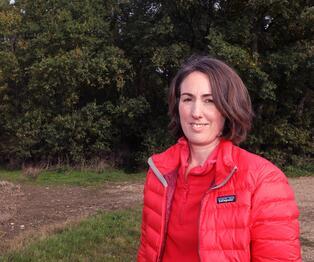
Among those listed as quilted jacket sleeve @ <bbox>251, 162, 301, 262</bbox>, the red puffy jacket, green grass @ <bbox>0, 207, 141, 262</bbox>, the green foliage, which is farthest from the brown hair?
the green foliage

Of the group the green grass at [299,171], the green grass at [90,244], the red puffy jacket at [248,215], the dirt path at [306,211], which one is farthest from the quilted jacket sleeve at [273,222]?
the green grass at [299,171]

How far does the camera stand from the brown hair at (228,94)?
181 cm

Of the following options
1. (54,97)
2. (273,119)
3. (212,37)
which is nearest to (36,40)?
(54,97)

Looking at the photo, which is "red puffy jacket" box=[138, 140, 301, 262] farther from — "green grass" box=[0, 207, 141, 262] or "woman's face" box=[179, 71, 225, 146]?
"green grass" box=[0, 207, 141, 262]

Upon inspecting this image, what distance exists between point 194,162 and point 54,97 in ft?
59.1

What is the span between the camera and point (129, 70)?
1903 cm

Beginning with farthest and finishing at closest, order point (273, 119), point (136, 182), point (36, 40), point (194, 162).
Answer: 1. point (36, 40)
2. point (273, 119)
3. point (136, 182)
4. point (194, 162)

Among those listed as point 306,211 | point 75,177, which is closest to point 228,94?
point 306,211

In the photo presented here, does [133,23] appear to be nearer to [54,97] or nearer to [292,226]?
[54,97]

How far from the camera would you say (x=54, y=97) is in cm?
1942

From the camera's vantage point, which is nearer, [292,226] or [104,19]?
[292,226]

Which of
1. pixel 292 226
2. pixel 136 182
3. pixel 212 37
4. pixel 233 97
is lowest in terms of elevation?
pixel 136 182

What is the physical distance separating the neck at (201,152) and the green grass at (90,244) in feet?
12.7

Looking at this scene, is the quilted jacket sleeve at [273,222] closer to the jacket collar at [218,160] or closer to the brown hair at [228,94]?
the jacket collar at [218,160]
